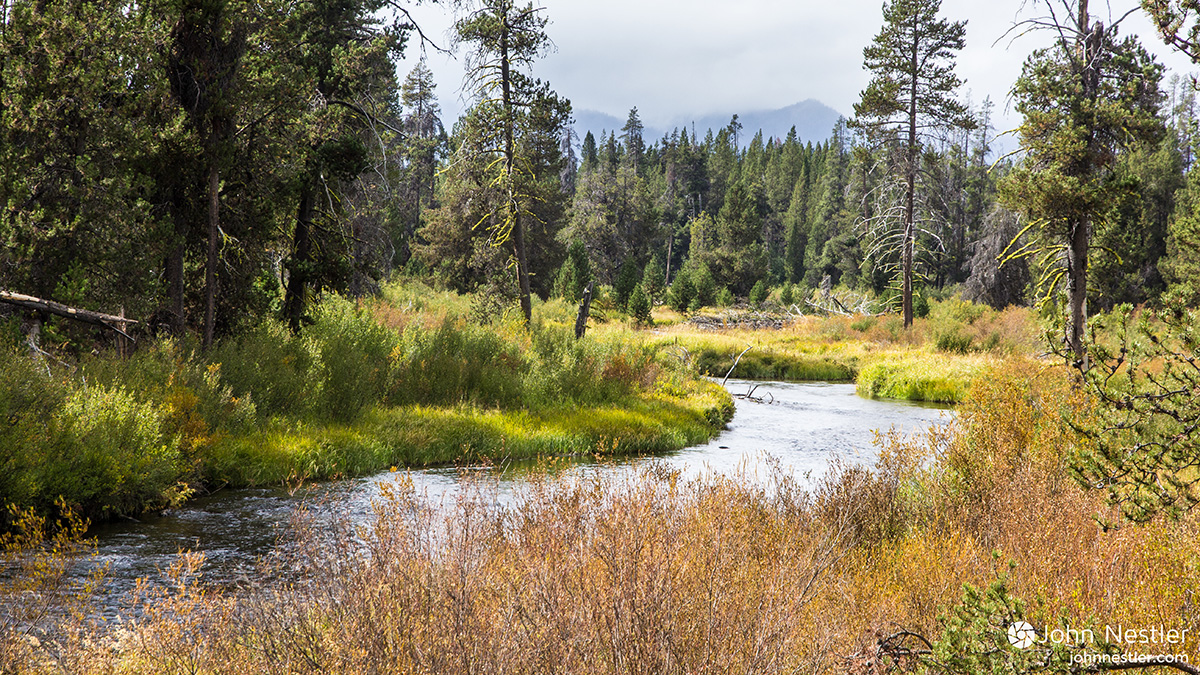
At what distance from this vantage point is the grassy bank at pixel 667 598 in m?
3.12

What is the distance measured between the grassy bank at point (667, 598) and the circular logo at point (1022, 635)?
0.19 feet

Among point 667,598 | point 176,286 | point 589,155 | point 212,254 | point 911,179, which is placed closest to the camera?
point 667,598

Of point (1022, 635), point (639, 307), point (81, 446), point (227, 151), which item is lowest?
point (81, 446)

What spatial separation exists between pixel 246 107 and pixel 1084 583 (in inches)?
527

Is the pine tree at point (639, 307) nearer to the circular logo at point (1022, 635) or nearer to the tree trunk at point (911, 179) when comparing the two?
the tree trunk at point (911, 179)

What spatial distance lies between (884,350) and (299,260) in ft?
74.8

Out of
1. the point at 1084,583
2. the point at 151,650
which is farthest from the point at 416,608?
the point at 1084,583

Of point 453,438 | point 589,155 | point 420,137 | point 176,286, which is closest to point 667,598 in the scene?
point 453,438

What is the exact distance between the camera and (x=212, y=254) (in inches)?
461

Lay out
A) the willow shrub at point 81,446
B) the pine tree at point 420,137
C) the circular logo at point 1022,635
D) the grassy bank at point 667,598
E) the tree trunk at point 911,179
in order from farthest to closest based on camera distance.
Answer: the pine tree at point 420,137 → the tree trunk at point 911,179 → the willow shrub at point 81,446 → the grassy bank at point 667,598 → the circular logo at point 1022,635

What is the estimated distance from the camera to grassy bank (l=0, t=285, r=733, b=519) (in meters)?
7.86

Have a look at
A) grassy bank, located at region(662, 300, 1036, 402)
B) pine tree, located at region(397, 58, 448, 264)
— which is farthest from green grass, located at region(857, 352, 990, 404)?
pine tree, located at region(397, 58, 448, 264)

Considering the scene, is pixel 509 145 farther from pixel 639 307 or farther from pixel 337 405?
pixel 639 307

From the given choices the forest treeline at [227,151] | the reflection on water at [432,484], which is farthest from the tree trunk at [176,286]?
the reflection on water at [432,484]
